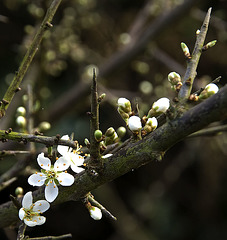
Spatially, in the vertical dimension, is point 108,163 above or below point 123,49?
below

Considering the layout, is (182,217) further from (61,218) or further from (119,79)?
(119,79)

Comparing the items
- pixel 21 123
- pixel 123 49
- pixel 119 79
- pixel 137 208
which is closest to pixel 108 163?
pixel 21 123

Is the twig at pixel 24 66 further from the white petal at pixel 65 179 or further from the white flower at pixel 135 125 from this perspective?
the white flower at pixel 135 125

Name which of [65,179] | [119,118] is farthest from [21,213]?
[119,118]

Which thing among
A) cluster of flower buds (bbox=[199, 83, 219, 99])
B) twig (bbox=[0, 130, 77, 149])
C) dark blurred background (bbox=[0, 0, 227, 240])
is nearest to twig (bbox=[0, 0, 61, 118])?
twig (bbox=[0, 130, 77, 149])

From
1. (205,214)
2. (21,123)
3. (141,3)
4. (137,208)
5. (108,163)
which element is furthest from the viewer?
(141,3)

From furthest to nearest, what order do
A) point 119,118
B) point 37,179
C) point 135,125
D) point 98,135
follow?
1. point 119,118
2. point 37,179
3. point 135,125
4. point 98,135

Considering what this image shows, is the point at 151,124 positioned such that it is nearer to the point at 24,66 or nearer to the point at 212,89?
the point at 212,89
